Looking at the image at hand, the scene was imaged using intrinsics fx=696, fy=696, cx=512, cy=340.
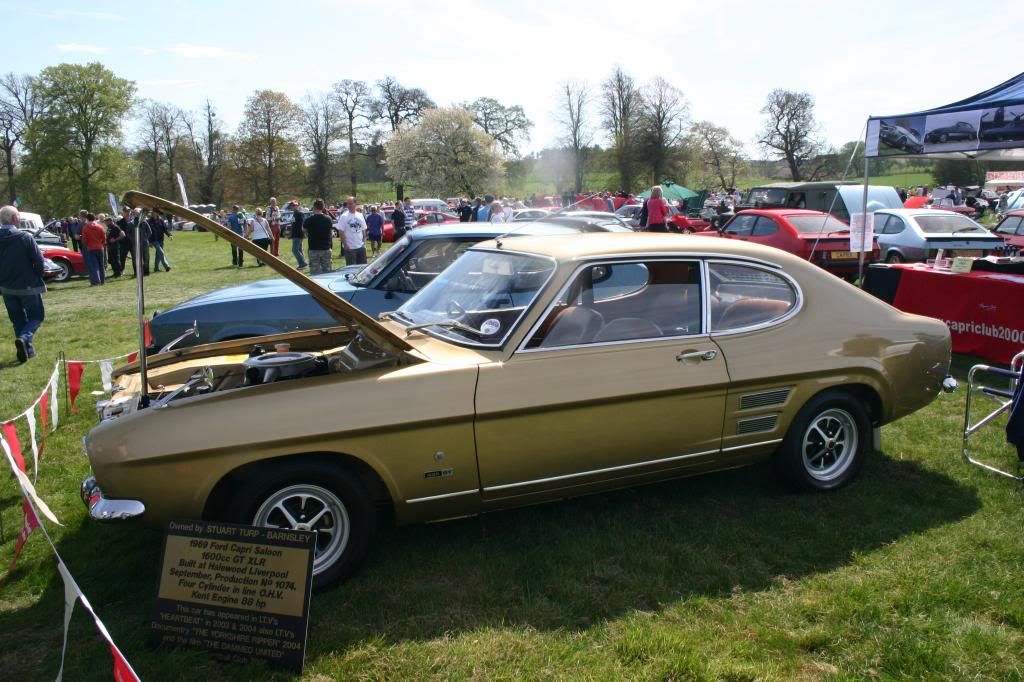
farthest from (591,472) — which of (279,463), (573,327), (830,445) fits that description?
(830,445)

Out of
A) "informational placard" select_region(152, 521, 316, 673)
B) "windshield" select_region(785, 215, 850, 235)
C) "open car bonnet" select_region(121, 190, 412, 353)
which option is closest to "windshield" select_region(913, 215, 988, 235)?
"windshield" select_region(785, 215, 850, 235)

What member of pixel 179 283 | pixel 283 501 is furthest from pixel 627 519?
pixel 179 283

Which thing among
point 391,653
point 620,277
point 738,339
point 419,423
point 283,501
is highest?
point 620,277

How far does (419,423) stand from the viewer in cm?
317

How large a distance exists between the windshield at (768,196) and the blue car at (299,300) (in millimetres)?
19341

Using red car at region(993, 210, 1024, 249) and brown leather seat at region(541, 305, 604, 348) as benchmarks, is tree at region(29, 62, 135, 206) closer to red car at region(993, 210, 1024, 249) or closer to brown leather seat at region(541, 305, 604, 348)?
red car at region(993, 210, 1024, 249)

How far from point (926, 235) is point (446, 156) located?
1926 inches

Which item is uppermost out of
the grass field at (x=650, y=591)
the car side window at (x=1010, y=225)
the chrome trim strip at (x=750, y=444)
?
the car side window at (x=1010, y=225)

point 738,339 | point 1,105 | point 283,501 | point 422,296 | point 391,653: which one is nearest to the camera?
point 391,653

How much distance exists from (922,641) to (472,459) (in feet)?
6.62

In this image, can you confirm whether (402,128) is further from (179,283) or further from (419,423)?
(419,423)

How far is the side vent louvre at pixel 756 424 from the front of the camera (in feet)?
12.6

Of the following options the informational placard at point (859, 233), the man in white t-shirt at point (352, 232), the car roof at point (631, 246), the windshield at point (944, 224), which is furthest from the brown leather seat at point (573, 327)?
the windshield at point (944, 224)

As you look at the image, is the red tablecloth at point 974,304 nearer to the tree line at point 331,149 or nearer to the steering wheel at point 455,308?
the steering wheel at point 455,308
